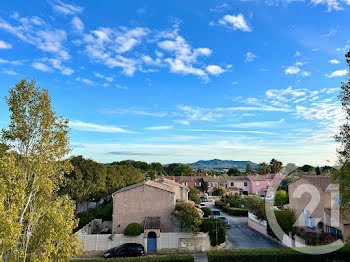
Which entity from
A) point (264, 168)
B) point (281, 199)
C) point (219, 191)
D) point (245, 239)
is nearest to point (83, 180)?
point (245, 239)

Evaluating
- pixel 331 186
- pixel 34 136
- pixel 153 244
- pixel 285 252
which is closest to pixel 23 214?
pixel 34 136

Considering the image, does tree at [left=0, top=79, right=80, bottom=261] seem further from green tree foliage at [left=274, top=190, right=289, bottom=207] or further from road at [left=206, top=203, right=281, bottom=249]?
green tree foliage at [left=274, top=190, right=289, bottom=207]

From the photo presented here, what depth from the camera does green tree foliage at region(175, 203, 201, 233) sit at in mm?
25688

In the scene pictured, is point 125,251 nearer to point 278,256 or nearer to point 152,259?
point 152,259

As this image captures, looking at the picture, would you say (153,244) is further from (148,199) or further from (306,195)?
(306,195)

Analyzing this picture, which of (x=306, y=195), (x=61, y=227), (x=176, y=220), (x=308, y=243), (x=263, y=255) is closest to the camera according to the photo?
(x=61, y=227)

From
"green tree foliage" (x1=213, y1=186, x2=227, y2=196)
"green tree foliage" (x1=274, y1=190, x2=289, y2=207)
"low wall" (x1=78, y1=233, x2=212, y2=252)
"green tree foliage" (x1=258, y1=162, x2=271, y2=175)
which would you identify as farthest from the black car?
"green tree foliage" (x1=258, y1=162, x2=271, y2=175)

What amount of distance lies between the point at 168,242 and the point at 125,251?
4.52m

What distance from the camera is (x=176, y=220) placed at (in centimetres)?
2756

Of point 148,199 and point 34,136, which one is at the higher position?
point 34,136

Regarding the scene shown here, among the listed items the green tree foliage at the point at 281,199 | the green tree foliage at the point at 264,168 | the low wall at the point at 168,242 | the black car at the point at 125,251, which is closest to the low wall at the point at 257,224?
the low wall at the point at 168,242

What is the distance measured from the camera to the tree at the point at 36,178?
9.82 meters

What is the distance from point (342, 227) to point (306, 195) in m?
6.57

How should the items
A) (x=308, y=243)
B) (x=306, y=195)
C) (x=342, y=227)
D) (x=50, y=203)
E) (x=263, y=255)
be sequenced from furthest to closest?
(x=306, y=195) < (x=308, y=243) < (x=342, y=227) < (x=263, y=255) < (x=50, y=203)
